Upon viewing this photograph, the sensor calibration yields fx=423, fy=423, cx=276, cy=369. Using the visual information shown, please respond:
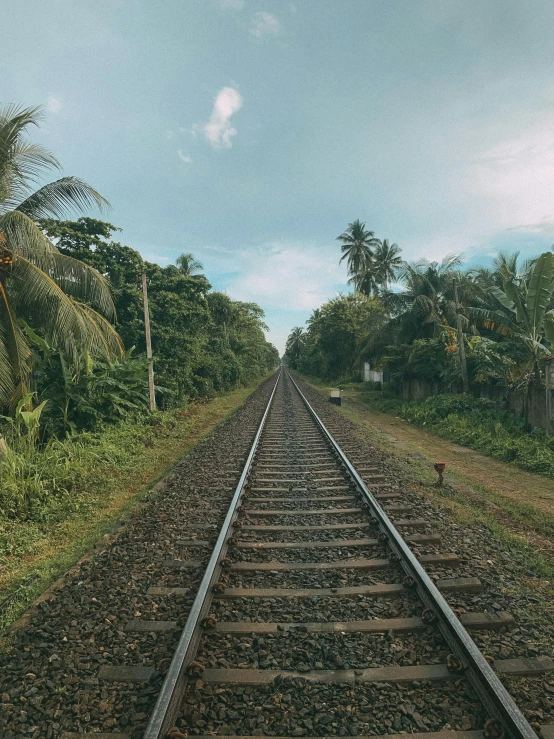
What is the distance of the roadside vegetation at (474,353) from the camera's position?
10227 mm

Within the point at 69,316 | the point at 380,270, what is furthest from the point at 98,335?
the point at 380,270

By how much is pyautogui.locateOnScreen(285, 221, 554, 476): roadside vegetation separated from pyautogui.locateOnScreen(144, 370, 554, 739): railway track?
5319 mm

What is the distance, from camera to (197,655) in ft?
8.83

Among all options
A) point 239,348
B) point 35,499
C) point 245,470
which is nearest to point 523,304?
point 245,470

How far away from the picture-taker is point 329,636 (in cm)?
289

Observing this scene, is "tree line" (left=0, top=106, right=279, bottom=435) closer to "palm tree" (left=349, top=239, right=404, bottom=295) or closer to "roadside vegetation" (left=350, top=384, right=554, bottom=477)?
"roadside vegetation" (left=350, top=384, right=554, bottom=477)

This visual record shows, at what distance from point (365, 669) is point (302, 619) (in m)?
0.62

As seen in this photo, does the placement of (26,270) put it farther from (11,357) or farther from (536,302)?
(536,302)

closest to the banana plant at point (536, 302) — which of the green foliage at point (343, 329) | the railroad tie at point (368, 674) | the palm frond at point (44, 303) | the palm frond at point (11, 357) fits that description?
the railroad tie at point (368, 674)

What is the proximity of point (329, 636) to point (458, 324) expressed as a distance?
12055mm

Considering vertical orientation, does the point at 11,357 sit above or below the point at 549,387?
above

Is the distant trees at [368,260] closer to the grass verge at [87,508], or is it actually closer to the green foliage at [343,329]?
the green foliage at [343,329]

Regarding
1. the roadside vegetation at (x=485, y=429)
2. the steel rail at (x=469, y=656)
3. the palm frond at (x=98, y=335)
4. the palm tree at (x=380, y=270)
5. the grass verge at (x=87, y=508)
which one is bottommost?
the grass verge at (x=87, y=508)

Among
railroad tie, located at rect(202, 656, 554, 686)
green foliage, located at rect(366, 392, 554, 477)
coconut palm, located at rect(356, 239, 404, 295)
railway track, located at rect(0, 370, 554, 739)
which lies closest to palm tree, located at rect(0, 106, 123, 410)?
Result: railway track, located at rect(0, 370, 554, 739)
